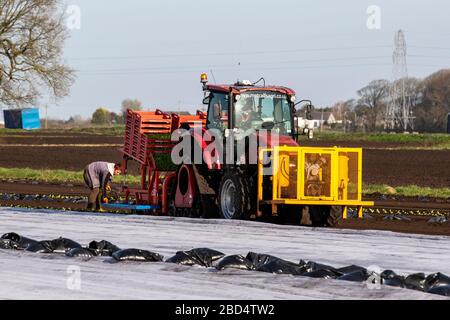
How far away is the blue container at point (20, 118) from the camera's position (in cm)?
10662

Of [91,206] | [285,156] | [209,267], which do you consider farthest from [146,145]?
[209,267]

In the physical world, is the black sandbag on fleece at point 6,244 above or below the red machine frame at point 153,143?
below

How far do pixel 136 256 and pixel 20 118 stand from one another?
315ft

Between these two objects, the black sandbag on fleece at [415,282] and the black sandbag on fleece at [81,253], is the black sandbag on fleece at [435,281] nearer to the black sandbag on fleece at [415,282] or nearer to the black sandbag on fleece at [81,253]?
the black sandbag on fleece at [415,282]

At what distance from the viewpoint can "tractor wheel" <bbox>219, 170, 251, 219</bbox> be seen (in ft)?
61.6

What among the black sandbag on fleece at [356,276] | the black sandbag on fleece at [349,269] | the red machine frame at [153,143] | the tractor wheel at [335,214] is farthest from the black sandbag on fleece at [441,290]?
the red machine frame at [153,143]

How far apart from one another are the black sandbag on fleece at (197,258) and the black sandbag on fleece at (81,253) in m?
1.17

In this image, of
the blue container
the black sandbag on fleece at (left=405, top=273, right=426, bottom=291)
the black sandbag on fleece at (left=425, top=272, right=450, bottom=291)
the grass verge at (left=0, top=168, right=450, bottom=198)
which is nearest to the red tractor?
the black sandbag on fleece at (left=405, top=273, right=426, bottom=291)

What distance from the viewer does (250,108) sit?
62.8ft

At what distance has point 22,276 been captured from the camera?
38.7 feet

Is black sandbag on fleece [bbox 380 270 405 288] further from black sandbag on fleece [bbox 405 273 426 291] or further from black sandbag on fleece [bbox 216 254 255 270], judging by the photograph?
black sandbag on fleece [bbox 216 254 255 270]
